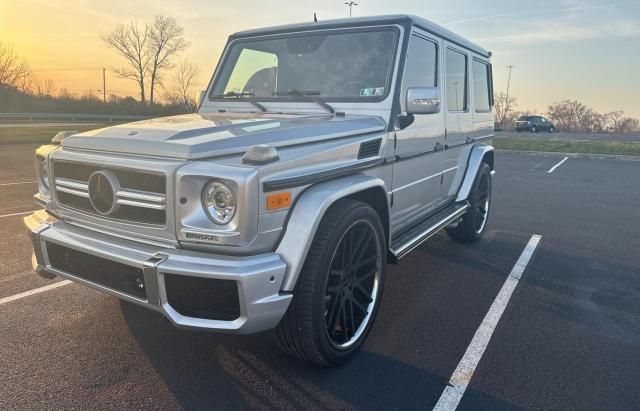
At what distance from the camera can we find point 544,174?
13.3m

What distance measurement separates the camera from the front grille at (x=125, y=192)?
245 centimetres

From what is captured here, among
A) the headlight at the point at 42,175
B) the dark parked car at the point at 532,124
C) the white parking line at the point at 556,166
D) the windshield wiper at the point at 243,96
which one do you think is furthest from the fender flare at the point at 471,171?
the dark parked car at the point at 532,124

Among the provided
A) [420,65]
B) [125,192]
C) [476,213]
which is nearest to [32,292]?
[125,192]

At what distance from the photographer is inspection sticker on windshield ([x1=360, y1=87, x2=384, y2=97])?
11.8ft

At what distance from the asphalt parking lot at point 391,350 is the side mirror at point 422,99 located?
61.5 inches

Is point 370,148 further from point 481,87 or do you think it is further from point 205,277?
point 481,87

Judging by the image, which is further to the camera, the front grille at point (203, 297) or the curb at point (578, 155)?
the curb at point (578, 155)

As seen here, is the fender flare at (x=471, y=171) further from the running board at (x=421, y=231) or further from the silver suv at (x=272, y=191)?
the silver suv at (x=272, y=191)

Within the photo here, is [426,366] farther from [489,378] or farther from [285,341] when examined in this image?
[285,341]

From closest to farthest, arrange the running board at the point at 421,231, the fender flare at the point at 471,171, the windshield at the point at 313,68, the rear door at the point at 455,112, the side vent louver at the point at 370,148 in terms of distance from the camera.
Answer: the side vent louver at the point at 370,148 < the running board at the point at 421,231 < the windshield at the point at 313,68 < the rear door at the point at 455,112 < the fender flare at the point at 471,171

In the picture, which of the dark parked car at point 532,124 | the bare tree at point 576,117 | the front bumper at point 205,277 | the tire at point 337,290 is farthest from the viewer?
the bare tree at point 576,117

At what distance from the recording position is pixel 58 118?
33594 millimetres

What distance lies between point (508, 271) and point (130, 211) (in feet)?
12.3

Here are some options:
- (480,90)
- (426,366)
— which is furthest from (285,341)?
(480,90)
